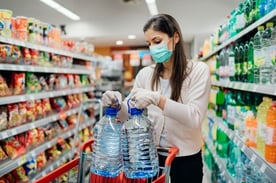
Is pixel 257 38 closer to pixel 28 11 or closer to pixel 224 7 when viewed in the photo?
pixel 28 11

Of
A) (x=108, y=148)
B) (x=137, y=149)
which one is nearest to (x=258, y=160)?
(x=137, y=149)

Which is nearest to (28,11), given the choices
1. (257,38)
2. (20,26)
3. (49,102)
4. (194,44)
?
(20,26)

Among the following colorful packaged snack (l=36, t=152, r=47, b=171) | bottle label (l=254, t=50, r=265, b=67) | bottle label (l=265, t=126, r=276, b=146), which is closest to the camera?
bottle label (l=265, t=126, r=276, b=146)

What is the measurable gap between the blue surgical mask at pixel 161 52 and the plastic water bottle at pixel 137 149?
0.46m

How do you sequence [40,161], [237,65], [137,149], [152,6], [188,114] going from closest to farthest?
[137,149], [188,114], [237,65], [40,161], [152,6]

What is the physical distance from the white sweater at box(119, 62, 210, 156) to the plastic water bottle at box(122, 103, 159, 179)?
0.18 metres

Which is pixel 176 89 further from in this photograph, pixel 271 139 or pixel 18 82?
pixel 18 82

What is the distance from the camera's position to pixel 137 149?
121cm

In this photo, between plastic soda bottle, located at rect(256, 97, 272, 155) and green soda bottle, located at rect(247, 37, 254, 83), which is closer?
plastic soda bottle, located at rect(256, 97, 272, 155)

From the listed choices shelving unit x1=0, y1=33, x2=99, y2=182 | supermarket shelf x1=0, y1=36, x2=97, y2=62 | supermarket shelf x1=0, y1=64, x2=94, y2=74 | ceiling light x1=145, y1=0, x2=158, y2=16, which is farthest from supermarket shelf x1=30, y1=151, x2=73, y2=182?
ceiling light x1=145, y1=0, x2=158, y2=16

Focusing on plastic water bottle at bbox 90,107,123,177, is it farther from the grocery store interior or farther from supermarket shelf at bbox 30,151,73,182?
supermarket shelf at bbox 30,151,73,182

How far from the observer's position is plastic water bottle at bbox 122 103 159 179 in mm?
1194

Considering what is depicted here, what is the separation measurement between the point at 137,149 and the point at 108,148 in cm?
13

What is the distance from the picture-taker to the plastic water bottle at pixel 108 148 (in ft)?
3.91
